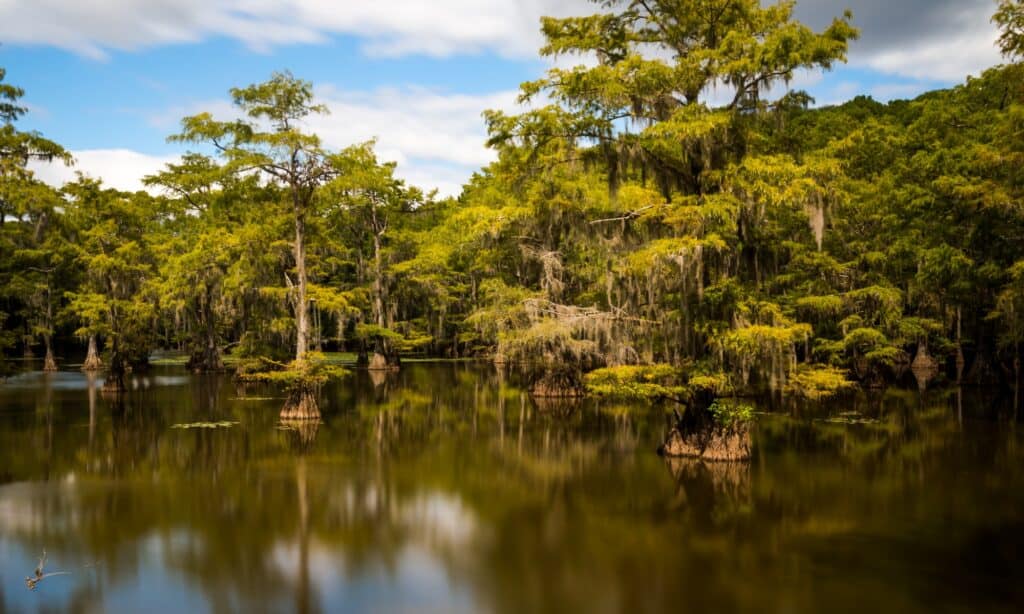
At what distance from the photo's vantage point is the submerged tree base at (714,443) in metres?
15.8

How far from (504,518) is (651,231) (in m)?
7.39

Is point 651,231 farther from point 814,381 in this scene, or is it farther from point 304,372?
point 304,372

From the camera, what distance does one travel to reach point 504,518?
1190cm

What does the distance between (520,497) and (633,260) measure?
16.9 ft

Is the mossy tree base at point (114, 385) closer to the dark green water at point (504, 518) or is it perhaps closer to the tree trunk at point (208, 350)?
the tree trunk at point (208, 350)

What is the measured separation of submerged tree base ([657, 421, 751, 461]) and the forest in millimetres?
404

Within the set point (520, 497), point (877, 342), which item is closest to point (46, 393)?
point (520, 497)

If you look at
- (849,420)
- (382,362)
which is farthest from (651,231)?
(382,362)

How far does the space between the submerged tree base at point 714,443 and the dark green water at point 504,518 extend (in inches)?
21.8

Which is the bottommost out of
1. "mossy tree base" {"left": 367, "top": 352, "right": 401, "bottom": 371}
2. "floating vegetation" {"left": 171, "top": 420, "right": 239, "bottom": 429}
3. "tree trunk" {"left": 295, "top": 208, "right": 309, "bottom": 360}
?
"floating vegetation" {"left": 171, "top": 420, "right": 239, "bottom": 429}

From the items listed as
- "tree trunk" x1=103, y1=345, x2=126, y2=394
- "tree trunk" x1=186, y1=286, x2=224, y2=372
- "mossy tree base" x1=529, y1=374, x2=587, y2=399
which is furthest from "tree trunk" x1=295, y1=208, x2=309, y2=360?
"tree trunk" x1=186, y1=286, x2=224, y2=372

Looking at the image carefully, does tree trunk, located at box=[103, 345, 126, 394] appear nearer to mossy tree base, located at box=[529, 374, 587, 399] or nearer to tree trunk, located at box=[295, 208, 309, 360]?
tree trunk, located at box=[295, 208, 309, 360]

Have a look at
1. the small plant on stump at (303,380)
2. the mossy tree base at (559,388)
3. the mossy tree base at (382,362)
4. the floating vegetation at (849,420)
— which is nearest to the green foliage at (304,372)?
the small plant on stump at (303,380)

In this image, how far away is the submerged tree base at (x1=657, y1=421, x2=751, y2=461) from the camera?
1582 cm
